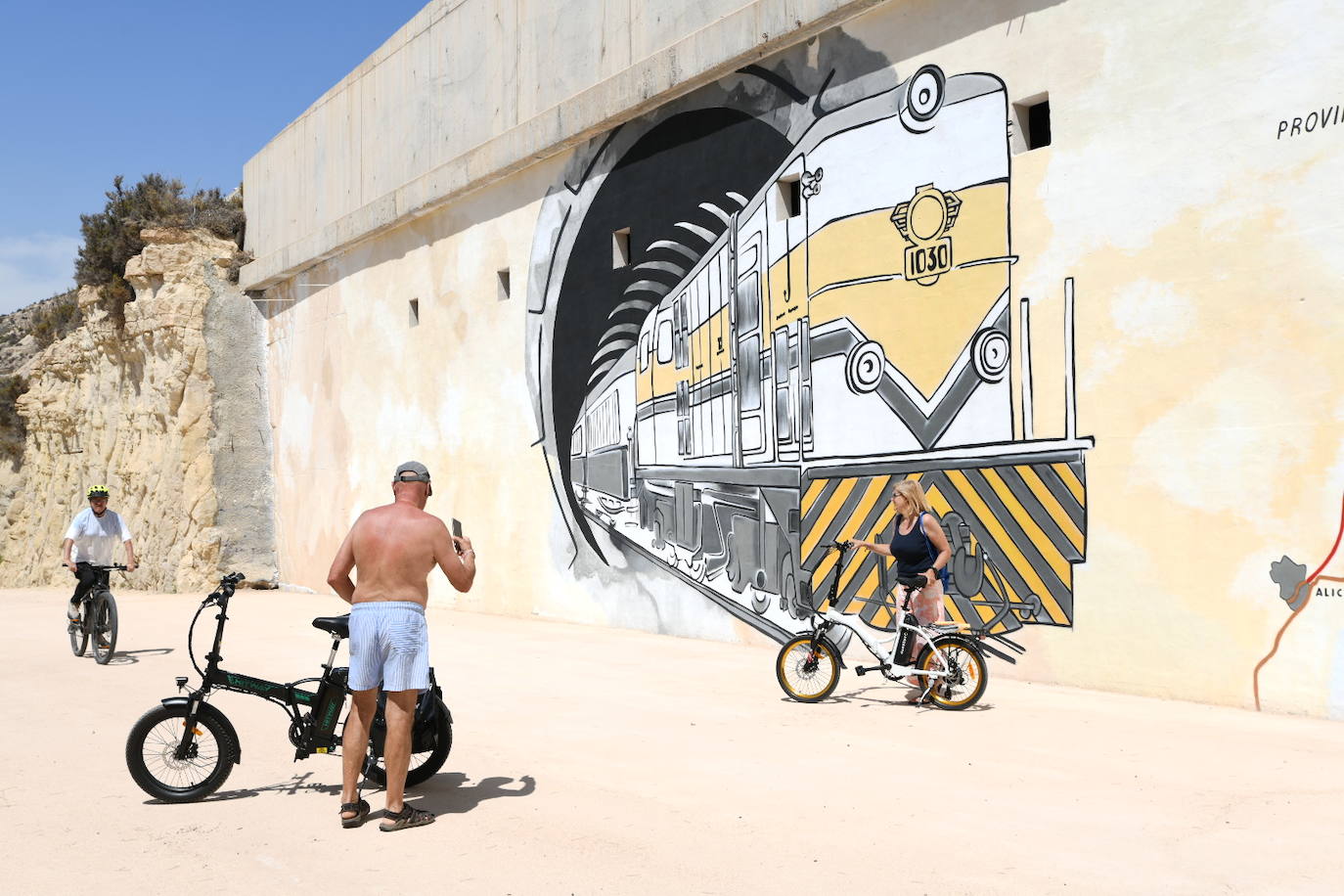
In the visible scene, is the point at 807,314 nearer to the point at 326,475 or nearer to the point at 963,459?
the point at 963,459

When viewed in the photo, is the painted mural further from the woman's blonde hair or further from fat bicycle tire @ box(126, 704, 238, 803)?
fat bicycle tire @ box(126, 704, 238, 803)

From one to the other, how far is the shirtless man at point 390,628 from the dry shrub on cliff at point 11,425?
30835 millimetres

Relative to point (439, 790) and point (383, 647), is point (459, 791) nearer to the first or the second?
point (439, 790)

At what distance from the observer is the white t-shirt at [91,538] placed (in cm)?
1220

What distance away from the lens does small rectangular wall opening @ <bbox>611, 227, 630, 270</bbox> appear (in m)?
14.7

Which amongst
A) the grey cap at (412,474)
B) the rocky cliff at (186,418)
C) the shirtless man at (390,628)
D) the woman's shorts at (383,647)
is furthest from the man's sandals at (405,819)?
the rocky cliff at (186,418)

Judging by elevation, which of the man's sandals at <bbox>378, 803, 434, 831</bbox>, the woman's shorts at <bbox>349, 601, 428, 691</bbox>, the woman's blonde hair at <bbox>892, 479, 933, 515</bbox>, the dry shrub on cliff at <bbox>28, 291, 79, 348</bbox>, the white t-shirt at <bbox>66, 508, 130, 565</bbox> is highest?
the dry shrub on cliff at <bbox>28, 291, 79, 348</bbox>

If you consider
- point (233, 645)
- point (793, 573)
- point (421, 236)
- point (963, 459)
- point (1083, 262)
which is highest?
point (421, 236)

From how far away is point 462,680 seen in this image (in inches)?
400

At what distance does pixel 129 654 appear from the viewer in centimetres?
1256

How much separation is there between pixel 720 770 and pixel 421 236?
14194 mm

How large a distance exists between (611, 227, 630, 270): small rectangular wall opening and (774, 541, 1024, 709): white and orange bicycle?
6813mm

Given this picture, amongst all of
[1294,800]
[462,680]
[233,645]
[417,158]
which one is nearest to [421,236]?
[417,158]

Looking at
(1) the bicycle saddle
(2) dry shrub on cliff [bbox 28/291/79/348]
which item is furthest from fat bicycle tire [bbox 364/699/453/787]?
(2) dry shrub on cliff [bbox 28/291/79/348]
